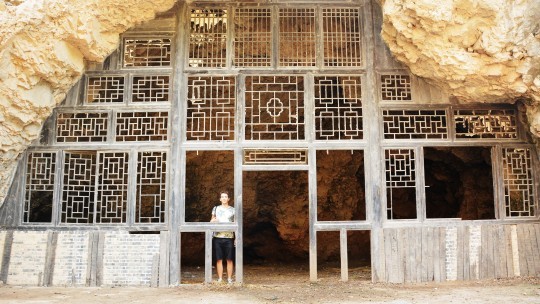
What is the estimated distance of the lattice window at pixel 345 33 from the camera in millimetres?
7941

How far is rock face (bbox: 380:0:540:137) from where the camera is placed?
6.62 meters

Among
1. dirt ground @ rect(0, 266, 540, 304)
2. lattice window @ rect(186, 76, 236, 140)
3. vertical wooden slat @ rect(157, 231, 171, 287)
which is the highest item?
lattice window @ rect(186, 76, 236, 140)

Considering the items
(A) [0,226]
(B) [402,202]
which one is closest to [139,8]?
(A) [0,226]

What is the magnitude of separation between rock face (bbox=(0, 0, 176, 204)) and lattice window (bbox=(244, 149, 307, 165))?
2.77 meters

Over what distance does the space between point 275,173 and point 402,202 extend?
3.65m

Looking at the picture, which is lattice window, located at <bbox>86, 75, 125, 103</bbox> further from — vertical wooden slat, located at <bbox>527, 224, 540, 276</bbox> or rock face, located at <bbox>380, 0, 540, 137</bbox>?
vertical wooden slat, located at <bbox>527, 224, 540, 276</bbox>

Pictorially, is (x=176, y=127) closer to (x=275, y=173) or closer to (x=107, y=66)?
(x=107, y=66)

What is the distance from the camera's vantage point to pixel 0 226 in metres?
7.39

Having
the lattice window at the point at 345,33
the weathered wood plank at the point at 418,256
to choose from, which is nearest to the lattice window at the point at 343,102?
the lattice window at the point at 345,33

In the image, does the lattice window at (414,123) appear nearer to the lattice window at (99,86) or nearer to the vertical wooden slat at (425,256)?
the vertical wooden slat at (425,256)

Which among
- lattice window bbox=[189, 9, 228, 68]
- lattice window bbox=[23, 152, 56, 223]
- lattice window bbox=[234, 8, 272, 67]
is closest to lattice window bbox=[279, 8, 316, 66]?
lattice window bbox=[234, 8, 272, 67]

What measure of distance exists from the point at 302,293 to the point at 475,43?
4451 mm

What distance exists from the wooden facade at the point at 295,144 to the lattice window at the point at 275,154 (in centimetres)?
2

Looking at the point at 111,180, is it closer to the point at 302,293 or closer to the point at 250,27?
the point at 250,27
